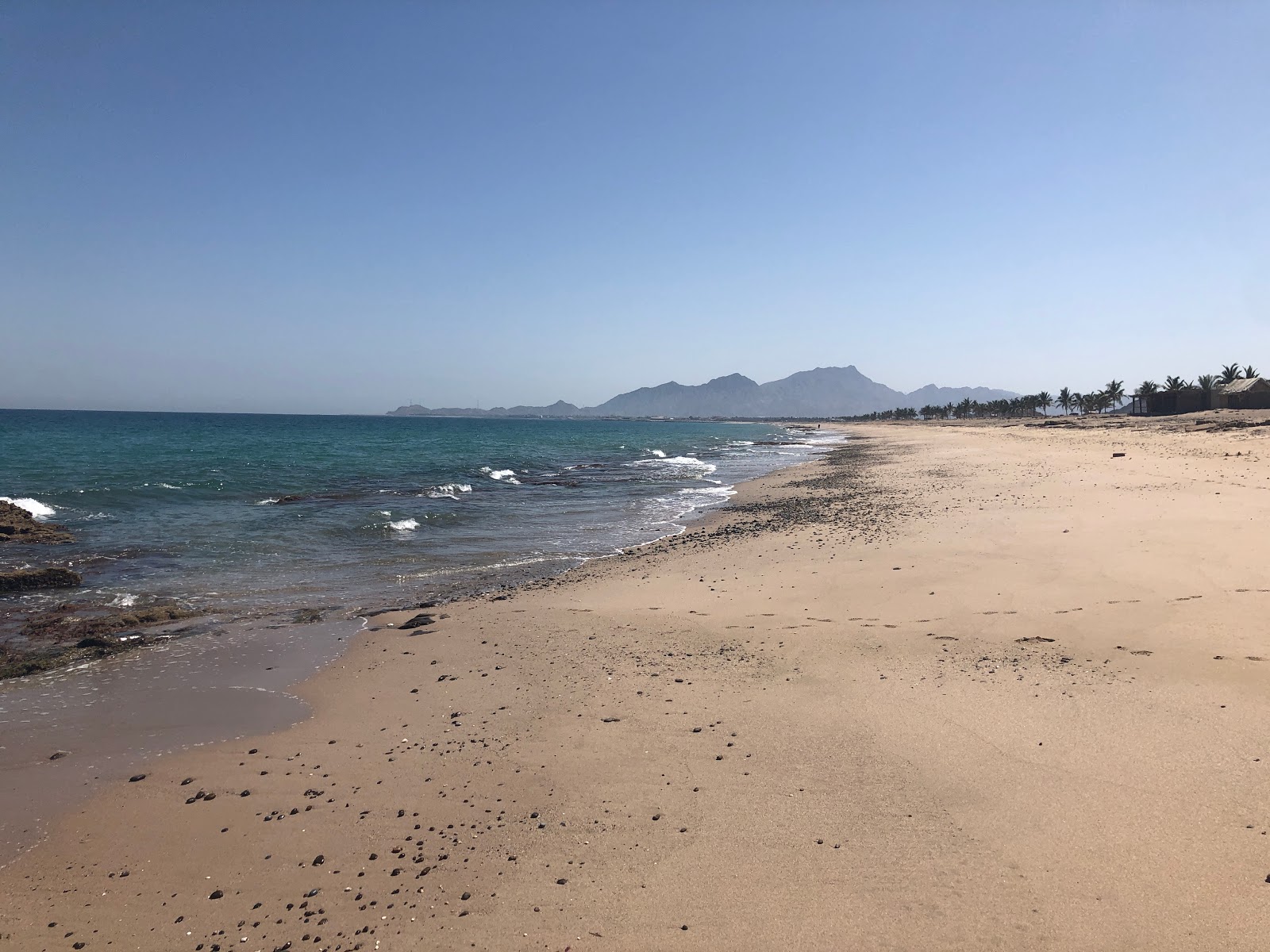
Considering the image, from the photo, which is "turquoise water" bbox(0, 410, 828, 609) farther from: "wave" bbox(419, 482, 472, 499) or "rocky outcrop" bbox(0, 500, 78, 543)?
"rocky outcrop" bbox(0, 500, 78, 543)

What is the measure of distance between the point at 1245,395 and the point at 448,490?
71317 mm

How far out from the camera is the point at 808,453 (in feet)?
179

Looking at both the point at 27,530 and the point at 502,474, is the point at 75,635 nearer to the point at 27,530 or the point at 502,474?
the point at 27,530

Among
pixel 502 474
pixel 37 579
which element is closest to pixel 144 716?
pixel 37 579

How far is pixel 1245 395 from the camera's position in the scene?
196 feet

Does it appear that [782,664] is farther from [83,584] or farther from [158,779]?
[83,584]

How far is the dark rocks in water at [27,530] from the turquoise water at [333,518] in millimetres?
591

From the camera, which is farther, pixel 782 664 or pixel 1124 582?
pixel 1124 582

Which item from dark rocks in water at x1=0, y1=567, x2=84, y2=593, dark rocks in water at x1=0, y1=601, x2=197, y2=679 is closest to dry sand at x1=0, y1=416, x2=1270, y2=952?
dark rocks in water at x1=0, y1=601, x2=197, y2=679

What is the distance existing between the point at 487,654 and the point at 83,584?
9.98m

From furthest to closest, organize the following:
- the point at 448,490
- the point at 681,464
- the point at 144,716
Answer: the point at 681,464
the point at 448,490
the point at 144,716

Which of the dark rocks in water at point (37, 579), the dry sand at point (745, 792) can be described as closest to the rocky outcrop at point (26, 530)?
the dark rocks in water at point (37, 579)

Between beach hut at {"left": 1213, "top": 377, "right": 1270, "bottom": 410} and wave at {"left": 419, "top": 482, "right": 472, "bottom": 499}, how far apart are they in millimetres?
67590

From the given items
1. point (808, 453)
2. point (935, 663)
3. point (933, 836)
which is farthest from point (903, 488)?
point (808, 453)
